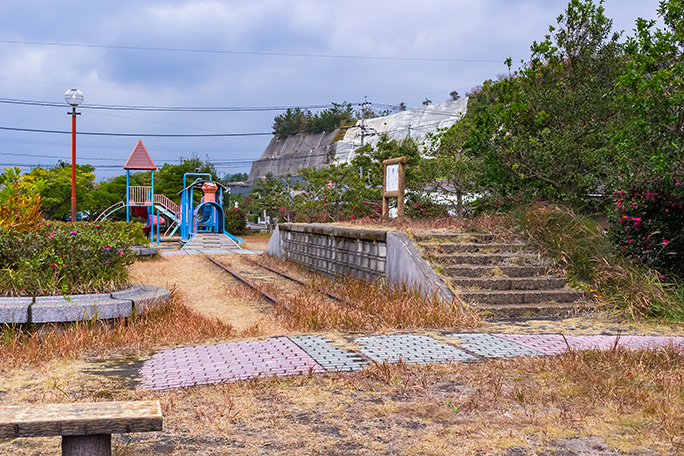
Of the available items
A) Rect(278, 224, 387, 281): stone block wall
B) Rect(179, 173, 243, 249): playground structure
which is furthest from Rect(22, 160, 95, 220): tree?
Rect(278, 224, 387, 281): stone block wall

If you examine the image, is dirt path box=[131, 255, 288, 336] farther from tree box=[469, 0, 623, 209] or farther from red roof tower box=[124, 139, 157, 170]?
red roof tower box=[124, 139, 157, 170]

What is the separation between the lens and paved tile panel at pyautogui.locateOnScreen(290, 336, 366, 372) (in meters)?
5.28

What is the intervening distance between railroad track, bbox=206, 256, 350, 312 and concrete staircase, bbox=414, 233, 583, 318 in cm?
160

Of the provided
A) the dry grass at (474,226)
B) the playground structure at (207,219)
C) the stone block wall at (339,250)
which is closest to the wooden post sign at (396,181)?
the dry grass at (474,226)

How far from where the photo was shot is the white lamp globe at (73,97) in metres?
18.0

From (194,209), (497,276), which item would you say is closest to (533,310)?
(497,276)

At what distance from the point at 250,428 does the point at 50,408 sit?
1225 millimetres

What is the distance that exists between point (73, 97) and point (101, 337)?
540 inches

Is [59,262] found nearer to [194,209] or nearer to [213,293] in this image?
[213,293]

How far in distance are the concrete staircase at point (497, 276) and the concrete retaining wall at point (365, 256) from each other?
247 mm

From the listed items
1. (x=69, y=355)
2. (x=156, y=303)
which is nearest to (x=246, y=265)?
(x=156, y=303)

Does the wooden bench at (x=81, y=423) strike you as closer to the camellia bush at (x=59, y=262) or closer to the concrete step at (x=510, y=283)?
the camellia bush at (x=59, y=262)

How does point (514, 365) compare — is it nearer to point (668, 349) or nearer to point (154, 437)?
point (668, 349)

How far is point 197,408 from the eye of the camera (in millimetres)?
4215
